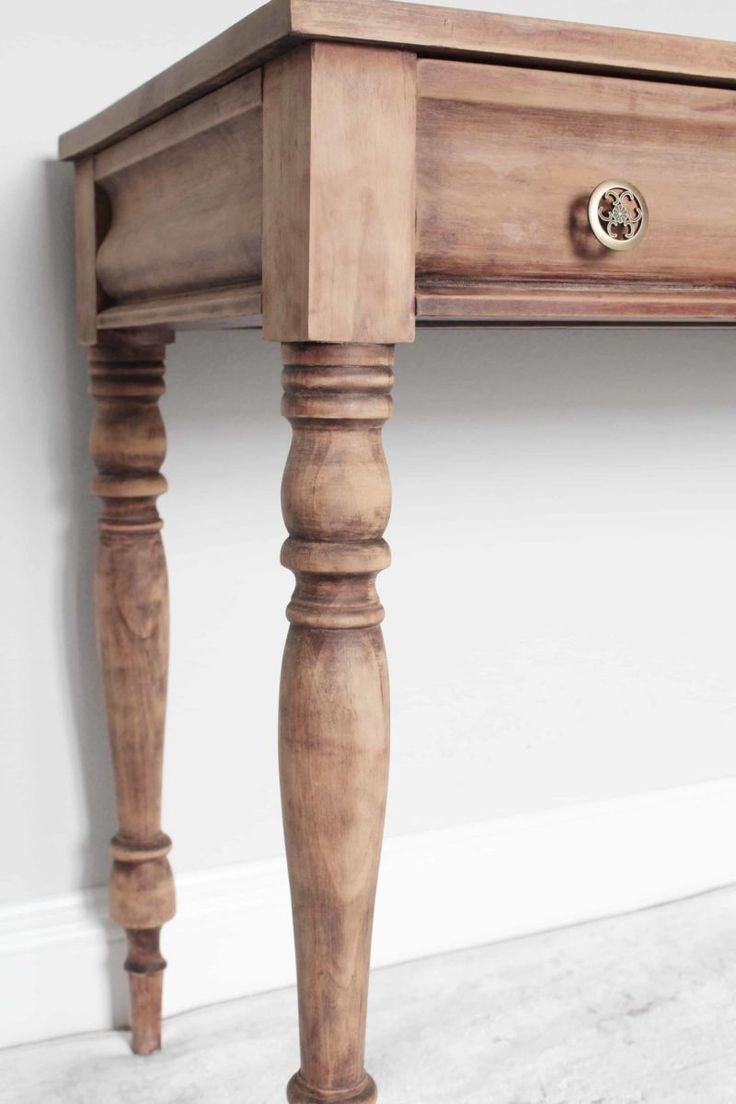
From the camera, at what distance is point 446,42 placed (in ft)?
2.63

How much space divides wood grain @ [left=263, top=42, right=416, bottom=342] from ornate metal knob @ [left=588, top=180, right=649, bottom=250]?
0.14 m

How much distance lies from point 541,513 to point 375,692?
81cm

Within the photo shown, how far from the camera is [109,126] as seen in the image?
109 centimetres

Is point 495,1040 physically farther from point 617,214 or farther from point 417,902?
point 617,214

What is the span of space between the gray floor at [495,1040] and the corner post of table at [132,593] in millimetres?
89

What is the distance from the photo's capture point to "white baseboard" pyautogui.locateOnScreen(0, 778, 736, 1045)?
1371 mm

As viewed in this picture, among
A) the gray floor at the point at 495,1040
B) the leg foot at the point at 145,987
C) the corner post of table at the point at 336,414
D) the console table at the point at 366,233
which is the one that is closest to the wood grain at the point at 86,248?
the console table at the point at 366,233

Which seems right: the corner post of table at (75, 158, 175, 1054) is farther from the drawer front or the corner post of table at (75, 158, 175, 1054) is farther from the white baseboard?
the drawer front

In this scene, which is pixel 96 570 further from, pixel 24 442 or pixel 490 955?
pixel 490 955

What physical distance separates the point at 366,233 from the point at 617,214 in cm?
19

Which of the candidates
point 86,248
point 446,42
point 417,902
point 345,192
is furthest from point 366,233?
point 417,902

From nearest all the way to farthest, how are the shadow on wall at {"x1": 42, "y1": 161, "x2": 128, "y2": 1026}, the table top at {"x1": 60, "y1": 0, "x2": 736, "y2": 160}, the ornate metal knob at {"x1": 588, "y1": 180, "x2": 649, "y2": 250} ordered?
the table top at {"x1": 60, "y1": 0, "x2": 736, "y2": 160} → the ornate metal knob at {"x1": 588, "y1": 180, "x2": 649, "y2": 250} → the shadow on wall at {"x1": 42, "y1": 161, "x2": 128, "y2": 1026}

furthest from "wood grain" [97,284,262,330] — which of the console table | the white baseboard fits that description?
the white baseboard

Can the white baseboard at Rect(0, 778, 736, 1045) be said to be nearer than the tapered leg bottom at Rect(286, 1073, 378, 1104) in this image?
No
